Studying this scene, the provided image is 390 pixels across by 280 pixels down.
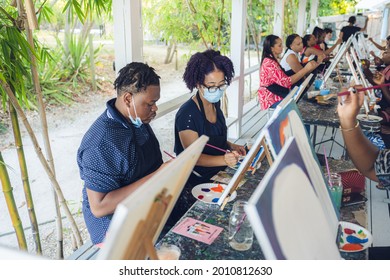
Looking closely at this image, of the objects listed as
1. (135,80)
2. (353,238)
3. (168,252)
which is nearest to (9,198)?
(135,80)

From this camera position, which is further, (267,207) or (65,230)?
(65,230)

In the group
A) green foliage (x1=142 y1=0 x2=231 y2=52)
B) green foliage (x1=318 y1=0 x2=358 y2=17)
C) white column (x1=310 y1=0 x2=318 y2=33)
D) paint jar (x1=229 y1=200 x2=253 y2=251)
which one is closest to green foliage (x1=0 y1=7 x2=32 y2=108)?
paint jar (x1=229 y1=200 x2=253 y2=251)

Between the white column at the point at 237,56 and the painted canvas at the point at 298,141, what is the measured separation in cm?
342

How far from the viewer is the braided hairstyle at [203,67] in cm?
233

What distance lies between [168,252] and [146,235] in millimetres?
597

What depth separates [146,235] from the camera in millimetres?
718

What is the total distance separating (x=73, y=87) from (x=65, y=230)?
1.18 meters

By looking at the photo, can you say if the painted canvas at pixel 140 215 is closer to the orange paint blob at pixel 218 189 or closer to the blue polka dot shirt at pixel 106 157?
the blue polka dot shirt at pixel 106 157

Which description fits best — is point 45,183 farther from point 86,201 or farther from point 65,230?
point 86,201

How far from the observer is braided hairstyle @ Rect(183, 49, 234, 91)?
2332 millimetres

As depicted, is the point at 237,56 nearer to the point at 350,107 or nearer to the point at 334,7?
the point at 350,107

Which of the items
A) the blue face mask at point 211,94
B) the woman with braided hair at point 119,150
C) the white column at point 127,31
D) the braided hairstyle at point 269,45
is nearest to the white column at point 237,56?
the braided hairstyle at point 269,45
